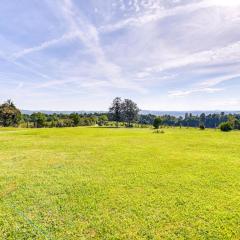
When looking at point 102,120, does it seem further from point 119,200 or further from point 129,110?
point 119,200

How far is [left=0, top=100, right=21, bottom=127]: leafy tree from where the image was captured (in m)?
66.6

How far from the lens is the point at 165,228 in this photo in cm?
682

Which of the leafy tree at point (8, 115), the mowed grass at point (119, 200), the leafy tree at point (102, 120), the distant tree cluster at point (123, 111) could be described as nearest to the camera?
the mowed grass at point (119, 200)

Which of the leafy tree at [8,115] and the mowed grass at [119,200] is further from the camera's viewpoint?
the leafy tree at [8,115]

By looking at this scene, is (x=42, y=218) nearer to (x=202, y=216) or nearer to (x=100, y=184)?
(x=100, y=184)

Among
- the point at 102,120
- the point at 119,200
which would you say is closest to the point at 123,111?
the point at 102,120

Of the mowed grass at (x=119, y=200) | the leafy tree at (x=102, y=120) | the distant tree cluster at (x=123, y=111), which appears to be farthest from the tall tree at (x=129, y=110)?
the mowed grass at (x=119, y=200)

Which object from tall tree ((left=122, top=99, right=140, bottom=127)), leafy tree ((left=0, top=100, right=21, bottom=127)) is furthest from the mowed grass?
tall tree ((left=122, top=99, right=140, bottom=127))

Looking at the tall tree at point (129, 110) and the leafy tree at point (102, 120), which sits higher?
the tall tree at point (129, 110)

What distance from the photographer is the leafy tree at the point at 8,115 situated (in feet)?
219

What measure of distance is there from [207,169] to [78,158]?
9082 millimetres

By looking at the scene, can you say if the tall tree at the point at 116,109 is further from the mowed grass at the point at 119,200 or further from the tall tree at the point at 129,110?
the mowed grass at the point at 119,200

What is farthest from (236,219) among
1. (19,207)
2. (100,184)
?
(19,207)

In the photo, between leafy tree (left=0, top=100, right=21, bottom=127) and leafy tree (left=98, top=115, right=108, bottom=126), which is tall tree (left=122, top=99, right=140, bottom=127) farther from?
leafy tree (left=0, top=100, right=21, bottom=127)
